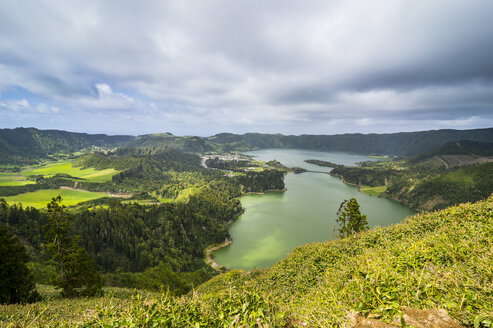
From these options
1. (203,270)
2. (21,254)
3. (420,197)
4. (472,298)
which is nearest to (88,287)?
(21,254)

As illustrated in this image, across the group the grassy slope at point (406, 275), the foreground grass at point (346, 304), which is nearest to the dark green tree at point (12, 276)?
the foreground grass at point (346, 304)

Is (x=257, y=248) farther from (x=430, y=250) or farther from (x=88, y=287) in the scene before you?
(x=430, y=250)

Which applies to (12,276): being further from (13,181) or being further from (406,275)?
(13,181)

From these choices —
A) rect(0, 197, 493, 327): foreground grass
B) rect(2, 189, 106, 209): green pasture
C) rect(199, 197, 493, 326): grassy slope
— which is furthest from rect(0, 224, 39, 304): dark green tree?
rect(2, 189, 106, 209): green pasture

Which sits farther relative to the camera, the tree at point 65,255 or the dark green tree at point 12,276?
the tree at point 65,255

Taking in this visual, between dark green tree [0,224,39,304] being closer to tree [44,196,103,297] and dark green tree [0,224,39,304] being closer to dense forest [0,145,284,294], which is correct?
tree [44,196,103,297]

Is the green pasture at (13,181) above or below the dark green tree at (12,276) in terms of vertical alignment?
below

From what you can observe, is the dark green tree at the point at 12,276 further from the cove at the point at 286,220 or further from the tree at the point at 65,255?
the cove at the point at 286,220
